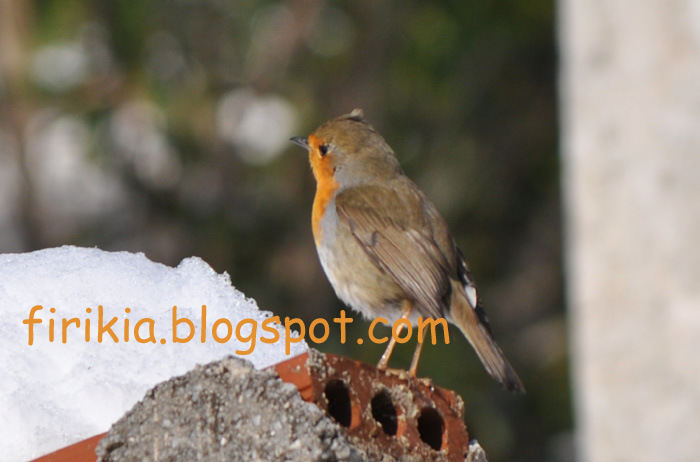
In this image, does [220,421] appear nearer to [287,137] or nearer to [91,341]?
[91,341]

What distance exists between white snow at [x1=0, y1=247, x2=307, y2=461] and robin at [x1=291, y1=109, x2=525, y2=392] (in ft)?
4.60

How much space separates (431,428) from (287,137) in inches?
206

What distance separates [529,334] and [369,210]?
502 cm

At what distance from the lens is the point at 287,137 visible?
7277 mm

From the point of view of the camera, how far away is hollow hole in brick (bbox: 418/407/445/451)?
2131 millimetres

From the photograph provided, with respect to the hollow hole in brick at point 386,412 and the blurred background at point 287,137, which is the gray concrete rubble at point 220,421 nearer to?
the hollow hole in brick at point 386,412

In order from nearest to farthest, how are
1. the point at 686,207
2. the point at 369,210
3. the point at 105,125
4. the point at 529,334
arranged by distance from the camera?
the point at 369,210 → the point at 686,207 → the point at 105,125 → the point at 529,334

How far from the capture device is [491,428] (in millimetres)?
7039

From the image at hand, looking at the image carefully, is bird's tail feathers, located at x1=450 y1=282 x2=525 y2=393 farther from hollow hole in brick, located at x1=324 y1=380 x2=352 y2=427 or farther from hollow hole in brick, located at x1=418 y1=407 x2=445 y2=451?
hollow hole in brick, located at x1=324 y1=380 x2=352 y2=427

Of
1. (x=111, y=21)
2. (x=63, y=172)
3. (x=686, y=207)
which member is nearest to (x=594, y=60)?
(x=686, y=207)

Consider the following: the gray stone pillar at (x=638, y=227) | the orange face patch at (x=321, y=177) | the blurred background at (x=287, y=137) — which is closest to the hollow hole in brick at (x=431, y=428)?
the orange face patch at (x=321, y=177)

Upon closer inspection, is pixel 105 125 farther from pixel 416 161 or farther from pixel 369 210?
pixel 369 210

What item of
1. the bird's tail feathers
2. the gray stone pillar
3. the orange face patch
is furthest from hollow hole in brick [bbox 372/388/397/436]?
the gray stone pillar

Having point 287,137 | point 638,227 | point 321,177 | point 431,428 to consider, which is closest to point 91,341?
point 431,428
